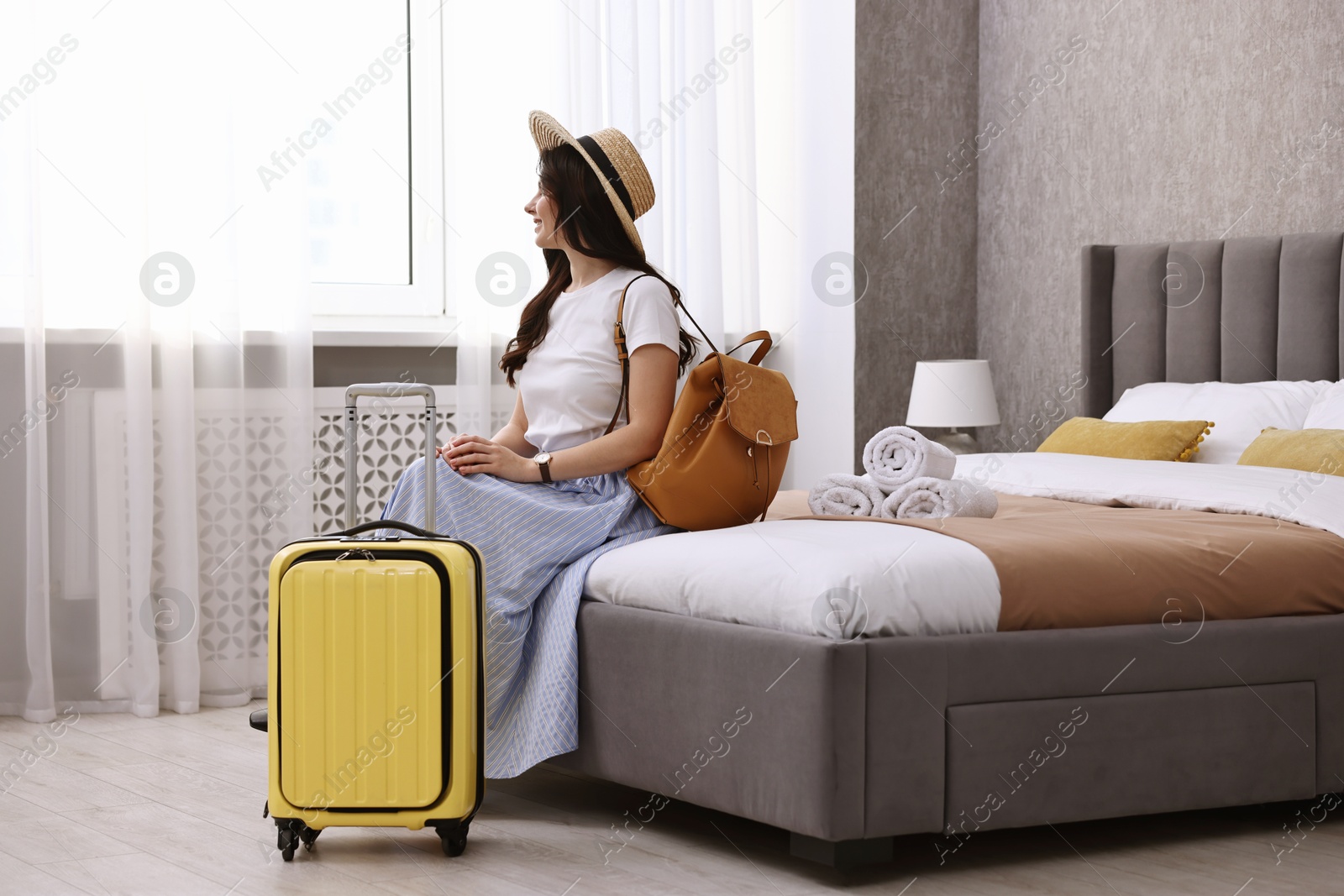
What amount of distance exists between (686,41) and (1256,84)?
5.19 ft

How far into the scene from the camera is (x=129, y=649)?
11.1 ft

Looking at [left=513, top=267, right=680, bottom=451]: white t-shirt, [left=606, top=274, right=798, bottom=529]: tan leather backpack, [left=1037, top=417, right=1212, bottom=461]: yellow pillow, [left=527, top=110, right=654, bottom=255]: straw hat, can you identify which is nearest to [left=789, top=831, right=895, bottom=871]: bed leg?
[left=606, top=274, right=798, bottom=529]: tan leather backpack

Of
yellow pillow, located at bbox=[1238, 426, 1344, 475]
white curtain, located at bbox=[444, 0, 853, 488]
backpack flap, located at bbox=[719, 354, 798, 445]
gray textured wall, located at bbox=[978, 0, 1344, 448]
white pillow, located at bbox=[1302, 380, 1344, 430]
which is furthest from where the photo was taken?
white curtain, located at bbox=[444, 0, 853, 488]

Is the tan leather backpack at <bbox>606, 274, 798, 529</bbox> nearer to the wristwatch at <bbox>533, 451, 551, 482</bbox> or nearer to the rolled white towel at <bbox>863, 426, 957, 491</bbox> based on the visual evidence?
the wristwatch at <bbox>533, 451, 551, 482</bbox>

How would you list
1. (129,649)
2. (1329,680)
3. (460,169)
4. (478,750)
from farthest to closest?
(460,169), (129,649), (1329,680), (478,750)

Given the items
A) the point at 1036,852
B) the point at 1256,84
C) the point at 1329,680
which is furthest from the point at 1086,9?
the point at 1036,852

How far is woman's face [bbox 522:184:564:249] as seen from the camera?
2523mm

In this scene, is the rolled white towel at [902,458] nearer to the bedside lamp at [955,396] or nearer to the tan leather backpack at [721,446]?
the tan leather backpack at [721,446]

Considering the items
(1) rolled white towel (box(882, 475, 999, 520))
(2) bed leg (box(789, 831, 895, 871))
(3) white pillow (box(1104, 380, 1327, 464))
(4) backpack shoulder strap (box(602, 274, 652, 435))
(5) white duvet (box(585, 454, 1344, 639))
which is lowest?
(2) bed leg (box(789, 831, 895, 871))

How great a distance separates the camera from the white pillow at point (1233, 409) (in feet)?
10.4

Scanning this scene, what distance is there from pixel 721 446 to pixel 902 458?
1.46ft

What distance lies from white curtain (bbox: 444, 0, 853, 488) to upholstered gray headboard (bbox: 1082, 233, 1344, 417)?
31.2 inches

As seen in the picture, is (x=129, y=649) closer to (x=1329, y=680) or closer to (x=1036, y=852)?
(x=1036, y=852)

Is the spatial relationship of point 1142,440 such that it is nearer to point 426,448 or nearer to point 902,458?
point 902,458
